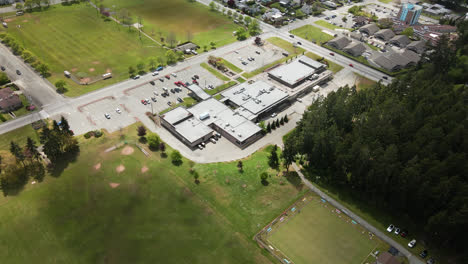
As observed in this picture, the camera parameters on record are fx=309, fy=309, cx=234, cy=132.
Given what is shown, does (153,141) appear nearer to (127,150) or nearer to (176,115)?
(127,150)

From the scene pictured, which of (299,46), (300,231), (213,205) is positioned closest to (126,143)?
(213,205)

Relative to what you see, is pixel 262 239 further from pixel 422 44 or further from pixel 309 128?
pixel 422 44

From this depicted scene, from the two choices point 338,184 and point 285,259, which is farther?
point 338,184

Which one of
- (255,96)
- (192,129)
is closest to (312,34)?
(255,96)

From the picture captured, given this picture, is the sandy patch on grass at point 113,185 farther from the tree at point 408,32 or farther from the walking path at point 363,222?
the tree at point 408,32

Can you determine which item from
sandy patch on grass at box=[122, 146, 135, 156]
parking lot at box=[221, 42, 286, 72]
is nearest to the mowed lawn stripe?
sandy patch on grass at box=[122, 146, 135, 156]

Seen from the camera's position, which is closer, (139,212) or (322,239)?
(322,239)

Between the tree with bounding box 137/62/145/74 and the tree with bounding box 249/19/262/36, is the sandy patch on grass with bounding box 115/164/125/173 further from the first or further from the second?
the tree with bounding box 249/19/262/36
